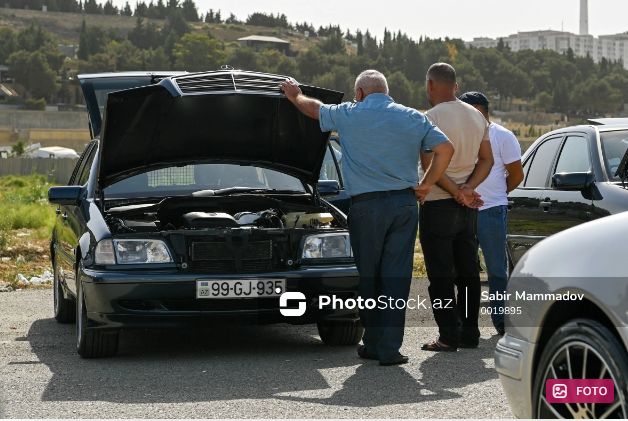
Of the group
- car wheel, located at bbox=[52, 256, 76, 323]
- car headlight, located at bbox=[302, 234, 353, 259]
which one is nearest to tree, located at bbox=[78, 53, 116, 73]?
car wheel, located at bbox=[52, 256, 76, 323]

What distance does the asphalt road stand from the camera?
533 cm

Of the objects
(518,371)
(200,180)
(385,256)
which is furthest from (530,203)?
(518,371)

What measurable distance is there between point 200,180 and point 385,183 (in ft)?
6.79

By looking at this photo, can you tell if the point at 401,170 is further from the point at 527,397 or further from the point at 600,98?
the point at 600,98

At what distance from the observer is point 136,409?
538 cm

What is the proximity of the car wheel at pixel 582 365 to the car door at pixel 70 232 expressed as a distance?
4374 millimetres

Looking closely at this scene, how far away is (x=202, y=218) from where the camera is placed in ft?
24.3

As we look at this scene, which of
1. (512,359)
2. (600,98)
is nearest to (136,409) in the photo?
(512,359)

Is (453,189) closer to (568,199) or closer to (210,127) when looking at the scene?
(568,199)

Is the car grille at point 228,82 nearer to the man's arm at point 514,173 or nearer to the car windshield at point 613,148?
the man's arm at point 514,173

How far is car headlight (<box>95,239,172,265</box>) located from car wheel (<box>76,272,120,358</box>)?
14.6 inches

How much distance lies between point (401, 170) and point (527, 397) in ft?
9.22

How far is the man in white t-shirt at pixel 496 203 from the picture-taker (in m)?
7.68

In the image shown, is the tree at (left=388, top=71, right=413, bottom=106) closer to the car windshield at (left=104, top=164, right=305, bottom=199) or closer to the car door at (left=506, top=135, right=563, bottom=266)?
the car door at (left=506, top=135, right=563, bottom=266)
